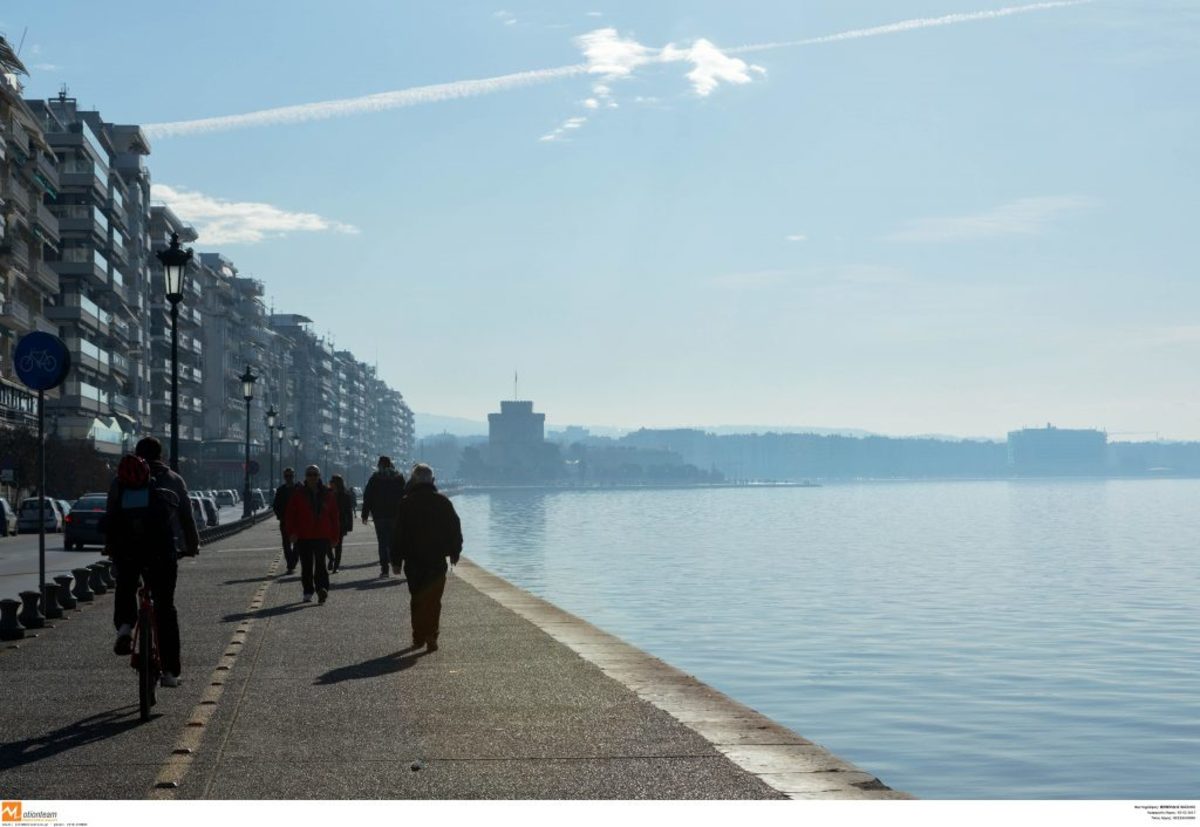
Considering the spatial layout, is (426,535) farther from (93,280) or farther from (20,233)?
(93,280)

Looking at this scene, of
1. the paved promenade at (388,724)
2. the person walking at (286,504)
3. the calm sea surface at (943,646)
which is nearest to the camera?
the paved promenade at (388,724)

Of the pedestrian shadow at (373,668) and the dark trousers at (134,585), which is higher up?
the dark trousers at (134,585)

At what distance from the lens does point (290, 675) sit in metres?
14.1

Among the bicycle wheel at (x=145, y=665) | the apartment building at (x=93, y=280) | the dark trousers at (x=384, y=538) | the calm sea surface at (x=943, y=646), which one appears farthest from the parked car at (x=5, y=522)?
the bicycle wheel at (x=145, y=665)

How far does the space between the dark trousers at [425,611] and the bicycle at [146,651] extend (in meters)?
4.73

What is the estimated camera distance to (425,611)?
645 inches

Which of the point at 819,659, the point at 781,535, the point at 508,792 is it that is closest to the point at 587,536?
the point at 781,535

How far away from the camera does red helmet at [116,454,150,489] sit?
11.5 m

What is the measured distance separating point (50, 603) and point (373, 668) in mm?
6930

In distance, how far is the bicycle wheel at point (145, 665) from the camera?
11.3 meters

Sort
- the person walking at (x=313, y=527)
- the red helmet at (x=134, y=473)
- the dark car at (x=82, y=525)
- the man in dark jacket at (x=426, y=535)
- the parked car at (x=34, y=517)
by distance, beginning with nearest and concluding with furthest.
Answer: the red helmet at (x=134, y=473), the man in dark jacket at (x=426, y=535), the person walking at (x=313, y=527), the dark car at (x=82, y=525), the parked car at (x=34, y=517)

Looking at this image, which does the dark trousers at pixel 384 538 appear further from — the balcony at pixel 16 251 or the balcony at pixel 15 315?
the balcony at pixel 16 251

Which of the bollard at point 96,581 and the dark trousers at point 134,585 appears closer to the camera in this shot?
the dark trousers at point 134,585

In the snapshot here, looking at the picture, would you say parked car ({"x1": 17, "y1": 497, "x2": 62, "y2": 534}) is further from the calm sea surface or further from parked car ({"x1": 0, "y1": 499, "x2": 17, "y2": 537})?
the calm sea surface
